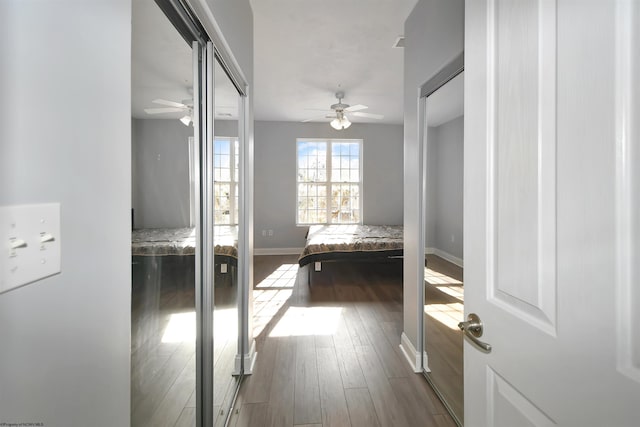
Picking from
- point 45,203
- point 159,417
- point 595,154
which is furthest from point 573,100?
point 159,417

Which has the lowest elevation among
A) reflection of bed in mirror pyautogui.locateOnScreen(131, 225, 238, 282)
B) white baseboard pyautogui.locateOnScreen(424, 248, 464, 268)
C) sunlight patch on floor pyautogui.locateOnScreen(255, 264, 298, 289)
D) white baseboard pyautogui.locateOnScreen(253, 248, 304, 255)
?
sunlight patch on floor pyautogui.locateOnScreen(255, 264, 298, 289)

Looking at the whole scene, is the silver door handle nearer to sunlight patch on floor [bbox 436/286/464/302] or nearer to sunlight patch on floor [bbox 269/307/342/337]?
sunlight patch on floor [bbox 436/286/464/302]

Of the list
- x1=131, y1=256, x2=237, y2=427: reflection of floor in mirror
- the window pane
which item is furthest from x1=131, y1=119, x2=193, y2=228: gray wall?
the window pane

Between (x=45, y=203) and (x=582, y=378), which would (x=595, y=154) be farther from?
(x=45, y=203)

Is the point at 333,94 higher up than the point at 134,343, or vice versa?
the point at 333,94

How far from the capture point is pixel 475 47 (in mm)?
916

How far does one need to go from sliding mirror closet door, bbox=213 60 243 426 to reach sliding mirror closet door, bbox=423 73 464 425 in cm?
121

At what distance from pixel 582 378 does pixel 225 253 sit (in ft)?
5.21

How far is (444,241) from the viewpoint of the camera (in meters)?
1.88

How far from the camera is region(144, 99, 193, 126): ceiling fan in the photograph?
98 centimetres

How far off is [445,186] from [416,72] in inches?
37.3

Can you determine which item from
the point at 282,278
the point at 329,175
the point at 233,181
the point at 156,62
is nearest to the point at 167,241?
the point at 156,62

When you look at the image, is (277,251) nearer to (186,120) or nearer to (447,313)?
(447,313)

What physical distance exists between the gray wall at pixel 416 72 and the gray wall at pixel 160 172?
5.10 ft
